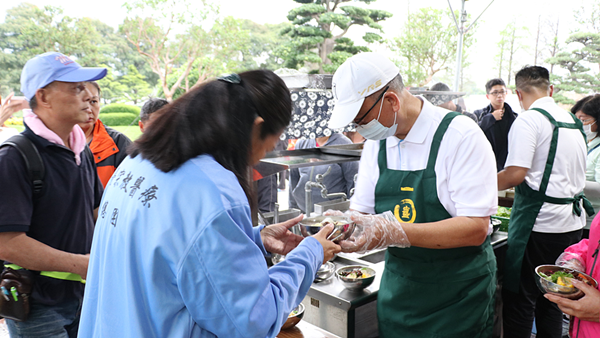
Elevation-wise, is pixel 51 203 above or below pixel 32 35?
below

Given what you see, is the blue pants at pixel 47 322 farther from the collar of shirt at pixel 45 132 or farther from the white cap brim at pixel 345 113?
the white cap brim at pixel 345 113

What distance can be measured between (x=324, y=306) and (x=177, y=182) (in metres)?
1.45

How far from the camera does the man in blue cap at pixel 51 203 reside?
1.67m

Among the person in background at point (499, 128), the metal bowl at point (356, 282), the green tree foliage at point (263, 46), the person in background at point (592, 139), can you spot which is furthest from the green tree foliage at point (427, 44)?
the metal bowl at point (356, 282)

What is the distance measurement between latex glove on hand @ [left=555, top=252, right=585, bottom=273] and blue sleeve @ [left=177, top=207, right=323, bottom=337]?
143 centimetres

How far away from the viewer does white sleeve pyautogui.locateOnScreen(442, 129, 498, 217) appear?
1557 millimetres

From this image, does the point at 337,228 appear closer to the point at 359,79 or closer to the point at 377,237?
the point at 377,237

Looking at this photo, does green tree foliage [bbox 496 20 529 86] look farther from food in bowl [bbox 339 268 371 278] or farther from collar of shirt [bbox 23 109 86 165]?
collar of shirt [bbox 23 109 86 165]

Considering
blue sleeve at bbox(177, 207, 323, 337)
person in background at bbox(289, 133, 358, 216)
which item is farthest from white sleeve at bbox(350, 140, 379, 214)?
person in background at bbox(289, 133, 358, 216)

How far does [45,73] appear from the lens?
1893 millimetres

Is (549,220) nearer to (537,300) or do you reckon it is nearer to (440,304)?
(537,300)

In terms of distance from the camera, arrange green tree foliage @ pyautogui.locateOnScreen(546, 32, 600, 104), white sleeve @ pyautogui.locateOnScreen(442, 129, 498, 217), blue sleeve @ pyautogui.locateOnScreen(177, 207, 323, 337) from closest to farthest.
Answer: blue sleeve @ pyautogui.locateOnScreen(177, 207, 323, 337)
white sleeve @ pyautogui.locateOnScreen(442, 129, 498, 217)
green tree foliage @ pyautogui.locateOnScreen(546, 32, 600, 104)

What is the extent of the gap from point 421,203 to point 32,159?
173 cm

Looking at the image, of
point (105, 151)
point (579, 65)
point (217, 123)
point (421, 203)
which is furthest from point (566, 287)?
point (579, 65)
